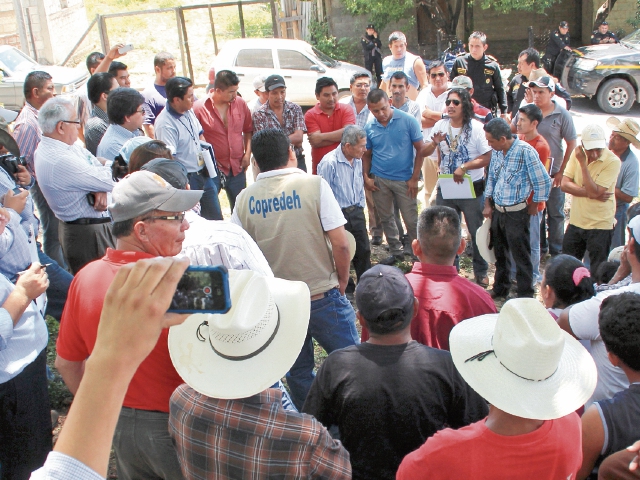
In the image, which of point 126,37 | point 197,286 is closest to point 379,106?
point 197,286

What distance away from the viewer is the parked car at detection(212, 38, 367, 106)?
13719 mm

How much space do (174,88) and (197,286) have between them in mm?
4623

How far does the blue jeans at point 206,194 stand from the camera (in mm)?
5816

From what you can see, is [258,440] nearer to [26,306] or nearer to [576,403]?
[576,403]

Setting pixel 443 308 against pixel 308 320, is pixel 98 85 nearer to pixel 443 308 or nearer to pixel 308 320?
pixel 443 308

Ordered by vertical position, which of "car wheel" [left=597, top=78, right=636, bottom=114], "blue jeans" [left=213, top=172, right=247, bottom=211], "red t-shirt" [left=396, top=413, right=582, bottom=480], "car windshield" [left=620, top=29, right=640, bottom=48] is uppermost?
"car windshield" [left=620, top=29, right=640, bottom=48]

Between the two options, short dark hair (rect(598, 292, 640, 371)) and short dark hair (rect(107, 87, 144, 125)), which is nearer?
short dark hair (rect(598, 292, 640, 371))

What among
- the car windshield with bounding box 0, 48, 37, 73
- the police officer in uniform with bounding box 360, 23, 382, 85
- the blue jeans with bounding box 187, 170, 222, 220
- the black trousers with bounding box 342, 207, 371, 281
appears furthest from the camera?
the police officer in uniform with bounding box 360, 23, 382, 85

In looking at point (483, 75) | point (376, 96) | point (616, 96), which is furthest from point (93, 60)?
point (616, 96)

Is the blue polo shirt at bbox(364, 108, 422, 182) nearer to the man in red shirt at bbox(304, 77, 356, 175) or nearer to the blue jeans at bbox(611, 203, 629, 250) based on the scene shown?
the man in red shirt at bbox(304, 77, 356, 175)

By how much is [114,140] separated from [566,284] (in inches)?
140

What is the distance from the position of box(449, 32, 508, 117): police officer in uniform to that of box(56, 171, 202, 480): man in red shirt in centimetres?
706

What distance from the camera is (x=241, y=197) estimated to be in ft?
12.5

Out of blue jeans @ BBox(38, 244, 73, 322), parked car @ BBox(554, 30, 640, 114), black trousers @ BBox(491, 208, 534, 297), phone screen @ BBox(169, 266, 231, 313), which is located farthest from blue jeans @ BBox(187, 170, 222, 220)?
parked car @ BBox(554, 30, 640, 114)
